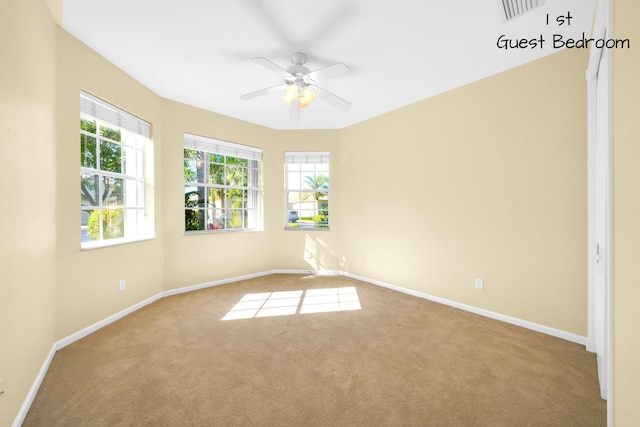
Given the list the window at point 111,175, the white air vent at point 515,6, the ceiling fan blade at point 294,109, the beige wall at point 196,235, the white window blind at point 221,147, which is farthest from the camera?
the white window blind at point 221,147

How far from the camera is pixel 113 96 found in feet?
9.62

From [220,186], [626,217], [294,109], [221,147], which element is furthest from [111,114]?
[626,217]

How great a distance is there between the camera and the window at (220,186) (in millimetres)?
4148

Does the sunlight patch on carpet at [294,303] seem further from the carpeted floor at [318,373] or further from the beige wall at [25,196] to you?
the beige wall at [25,196]

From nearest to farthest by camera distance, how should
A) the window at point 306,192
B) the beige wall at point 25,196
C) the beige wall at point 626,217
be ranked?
the beige wall at point 626,217
the beige wall at point 25,196
the window at point 306,192

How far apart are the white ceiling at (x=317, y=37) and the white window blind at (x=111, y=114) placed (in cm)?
46

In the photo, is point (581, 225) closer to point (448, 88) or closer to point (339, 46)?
point (448, 88)

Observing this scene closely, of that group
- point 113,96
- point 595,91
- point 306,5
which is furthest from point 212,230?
point 595,91

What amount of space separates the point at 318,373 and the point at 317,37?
277cm

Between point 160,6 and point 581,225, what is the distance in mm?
3977

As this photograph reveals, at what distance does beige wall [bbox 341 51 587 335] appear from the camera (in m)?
2.50

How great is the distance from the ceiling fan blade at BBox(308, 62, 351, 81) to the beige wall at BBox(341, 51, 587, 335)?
176 cm

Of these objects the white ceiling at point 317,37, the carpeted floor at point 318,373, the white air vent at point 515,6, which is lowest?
the carpeted floor at point 318,373

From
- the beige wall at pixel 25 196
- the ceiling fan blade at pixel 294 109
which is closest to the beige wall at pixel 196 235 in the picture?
the beige wall at pixel 25 196
